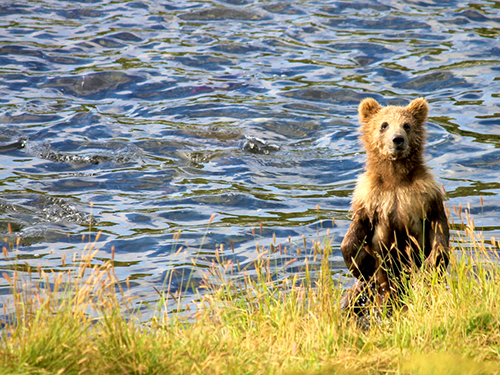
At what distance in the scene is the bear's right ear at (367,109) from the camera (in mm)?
6727

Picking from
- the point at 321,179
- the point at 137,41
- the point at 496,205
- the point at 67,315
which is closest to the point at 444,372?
the point at 67,315

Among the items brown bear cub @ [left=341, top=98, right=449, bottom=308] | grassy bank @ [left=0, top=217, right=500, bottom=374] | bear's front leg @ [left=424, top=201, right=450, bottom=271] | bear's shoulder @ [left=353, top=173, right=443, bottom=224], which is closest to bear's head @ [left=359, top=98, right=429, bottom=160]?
brown bear cub @ [left=341, top=98, right=449, bottom=308]

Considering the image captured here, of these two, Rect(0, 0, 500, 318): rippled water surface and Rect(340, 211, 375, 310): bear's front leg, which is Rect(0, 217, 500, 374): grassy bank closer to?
Rect(340, 211, 375, 310): bear's front leg

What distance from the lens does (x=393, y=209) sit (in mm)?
6164

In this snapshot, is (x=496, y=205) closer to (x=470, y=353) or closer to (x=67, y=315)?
(x=470, y=353)

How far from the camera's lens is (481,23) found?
16672 mm

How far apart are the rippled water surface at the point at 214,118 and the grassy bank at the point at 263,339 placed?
136 cm

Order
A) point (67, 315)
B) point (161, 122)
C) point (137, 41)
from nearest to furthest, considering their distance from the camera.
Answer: point (67, 315) < point (161, 122) < point (137, 41)

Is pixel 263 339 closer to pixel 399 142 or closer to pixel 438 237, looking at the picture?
pixel 438 237

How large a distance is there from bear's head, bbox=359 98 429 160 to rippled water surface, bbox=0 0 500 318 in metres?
1.02

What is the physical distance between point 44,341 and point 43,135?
840cm

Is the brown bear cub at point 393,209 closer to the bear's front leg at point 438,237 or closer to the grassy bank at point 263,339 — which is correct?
the bear's front leg at point 438,237

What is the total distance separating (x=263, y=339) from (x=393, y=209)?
6.99 feet

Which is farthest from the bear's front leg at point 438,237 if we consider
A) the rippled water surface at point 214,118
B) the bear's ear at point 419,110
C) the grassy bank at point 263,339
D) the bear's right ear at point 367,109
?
the bear's right ear at point 367,109
